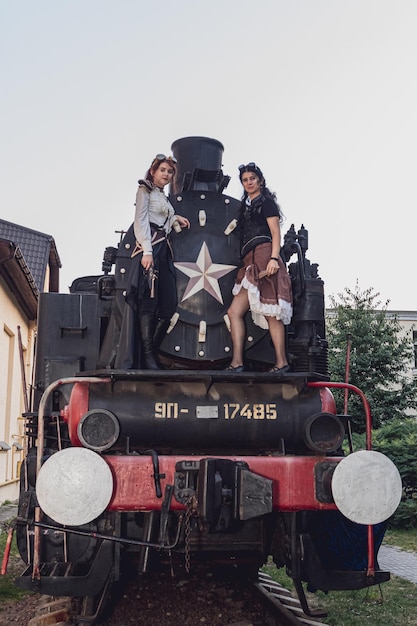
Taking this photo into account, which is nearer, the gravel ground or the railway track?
the railway track

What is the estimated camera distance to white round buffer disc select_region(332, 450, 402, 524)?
3734 millimetres

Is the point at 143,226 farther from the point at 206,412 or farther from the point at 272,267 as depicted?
the point at 206,412

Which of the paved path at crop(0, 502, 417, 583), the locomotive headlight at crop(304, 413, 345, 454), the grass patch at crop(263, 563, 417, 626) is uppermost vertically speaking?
the locomotive headlight at crop(304, 413, 345, 454)

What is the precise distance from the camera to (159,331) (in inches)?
181

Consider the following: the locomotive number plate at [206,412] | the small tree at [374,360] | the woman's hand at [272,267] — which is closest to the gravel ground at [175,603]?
the locomotive number plate at [206,412]

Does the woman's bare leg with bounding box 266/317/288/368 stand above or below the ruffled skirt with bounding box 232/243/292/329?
below

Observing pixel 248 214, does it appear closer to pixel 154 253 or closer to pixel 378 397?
pixel 154 253

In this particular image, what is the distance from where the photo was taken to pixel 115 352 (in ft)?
15.7

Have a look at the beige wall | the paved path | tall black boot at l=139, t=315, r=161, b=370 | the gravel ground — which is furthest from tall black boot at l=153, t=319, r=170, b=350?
the beige wall

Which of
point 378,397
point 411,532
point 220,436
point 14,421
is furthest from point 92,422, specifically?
point 378,397

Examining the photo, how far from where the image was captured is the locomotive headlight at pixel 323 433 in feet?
13.2

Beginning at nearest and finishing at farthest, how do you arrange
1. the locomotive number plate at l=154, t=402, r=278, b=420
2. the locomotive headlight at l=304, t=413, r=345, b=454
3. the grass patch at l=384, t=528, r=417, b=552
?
the locomotive headlight at l=304, t=413, r=345, b=454 < the locomotive number plate at l=154, t=402, r=278, b=420 < the grass patch at l=384, t=528, r=417, b=552

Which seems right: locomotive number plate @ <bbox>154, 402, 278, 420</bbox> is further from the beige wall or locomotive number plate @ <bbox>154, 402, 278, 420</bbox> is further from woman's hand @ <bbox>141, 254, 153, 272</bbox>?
the beige wall

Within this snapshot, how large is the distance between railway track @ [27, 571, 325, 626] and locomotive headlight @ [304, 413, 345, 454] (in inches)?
46.4
